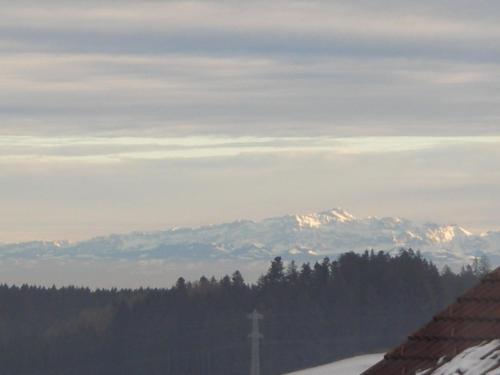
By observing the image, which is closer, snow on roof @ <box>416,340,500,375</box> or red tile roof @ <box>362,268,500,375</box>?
snow on roof @ <box>416,340,500,375</box>

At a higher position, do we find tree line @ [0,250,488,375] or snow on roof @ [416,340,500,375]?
tree line @ [0,250,488,375]

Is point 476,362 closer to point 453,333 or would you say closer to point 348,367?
point 453,333

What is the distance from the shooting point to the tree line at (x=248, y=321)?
461ft

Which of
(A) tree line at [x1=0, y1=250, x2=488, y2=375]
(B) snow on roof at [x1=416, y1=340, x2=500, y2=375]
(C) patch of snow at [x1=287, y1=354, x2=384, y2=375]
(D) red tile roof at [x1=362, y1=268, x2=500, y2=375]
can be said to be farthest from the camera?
(A) tree line at [x1=0, y1=250, x2=488, y2=375]

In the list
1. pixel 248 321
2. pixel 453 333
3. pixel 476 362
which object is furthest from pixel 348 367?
pixel 248 321

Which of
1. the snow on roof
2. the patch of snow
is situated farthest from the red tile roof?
the patch of snow

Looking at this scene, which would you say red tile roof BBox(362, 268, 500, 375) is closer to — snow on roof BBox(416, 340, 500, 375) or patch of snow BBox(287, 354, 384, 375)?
snow on roof BBox(416, 340, 500, 375)

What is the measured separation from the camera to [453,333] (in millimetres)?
12953

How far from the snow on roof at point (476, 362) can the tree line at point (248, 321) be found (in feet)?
364

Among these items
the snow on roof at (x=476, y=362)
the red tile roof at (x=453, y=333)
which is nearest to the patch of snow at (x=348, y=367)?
the red tile roof at (x=453, y=333)

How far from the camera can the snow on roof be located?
1212cm

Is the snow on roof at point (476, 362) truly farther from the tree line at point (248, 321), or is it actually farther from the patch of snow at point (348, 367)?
the tree line at point (248, 321)

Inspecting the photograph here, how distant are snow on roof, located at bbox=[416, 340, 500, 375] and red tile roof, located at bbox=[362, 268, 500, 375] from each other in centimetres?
12

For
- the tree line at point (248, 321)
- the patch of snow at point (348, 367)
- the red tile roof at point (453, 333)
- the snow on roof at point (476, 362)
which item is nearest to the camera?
the snow on roof at point (476, 362)
